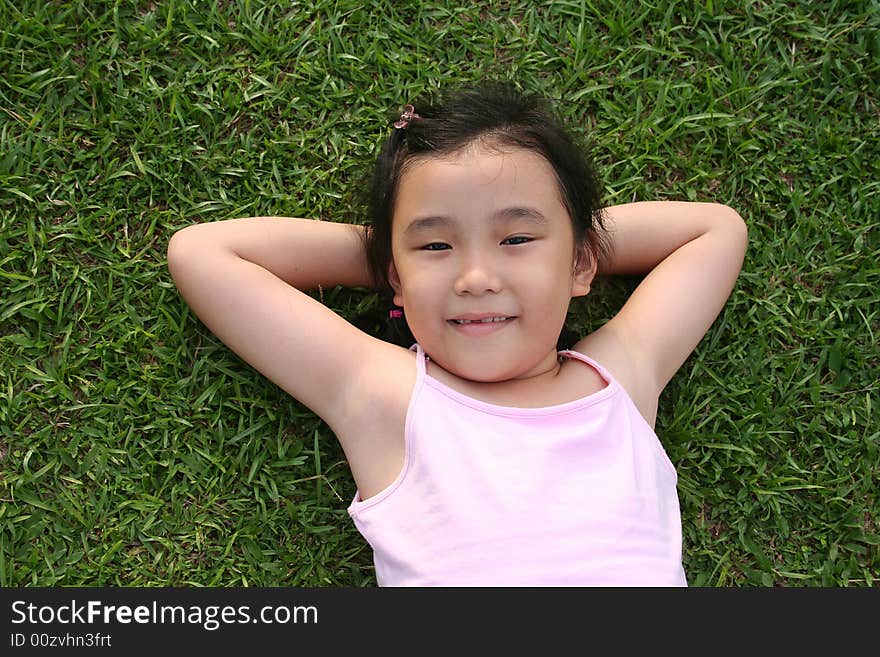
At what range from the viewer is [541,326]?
2320mm

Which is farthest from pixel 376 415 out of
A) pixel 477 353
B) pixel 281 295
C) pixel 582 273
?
pixel 582 273

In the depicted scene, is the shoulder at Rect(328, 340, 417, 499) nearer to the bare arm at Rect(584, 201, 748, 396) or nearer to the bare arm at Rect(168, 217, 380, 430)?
the bare arm at Rect(168, 217, 380, 430)

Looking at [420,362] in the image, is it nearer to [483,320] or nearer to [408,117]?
[483,320]

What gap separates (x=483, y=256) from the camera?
2.25 m

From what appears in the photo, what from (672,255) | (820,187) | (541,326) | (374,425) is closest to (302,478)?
(374,425)

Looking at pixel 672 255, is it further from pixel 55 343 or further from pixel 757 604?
pixel 55 343

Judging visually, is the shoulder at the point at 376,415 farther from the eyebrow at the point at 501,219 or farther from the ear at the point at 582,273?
the ear at the point at 582,273

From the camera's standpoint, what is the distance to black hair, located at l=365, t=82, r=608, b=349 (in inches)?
92.5

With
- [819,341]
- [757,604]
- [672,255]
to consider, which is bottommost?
[757,604]

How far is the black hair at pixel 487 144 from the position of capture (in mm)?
2350

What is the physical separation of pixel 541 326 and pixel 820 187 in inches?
48.8

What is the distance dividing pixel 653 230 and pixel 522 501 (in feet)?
3.22

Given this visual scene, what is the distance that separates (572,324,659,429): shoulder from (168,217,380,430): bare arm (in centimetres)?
62

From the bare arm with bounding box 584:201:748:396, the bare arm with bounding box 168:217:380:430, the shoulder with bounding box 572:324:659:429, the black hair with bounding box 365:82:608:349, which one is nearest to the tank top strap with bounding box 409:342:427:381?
the bare arm with bounding box 168:217:380:430
